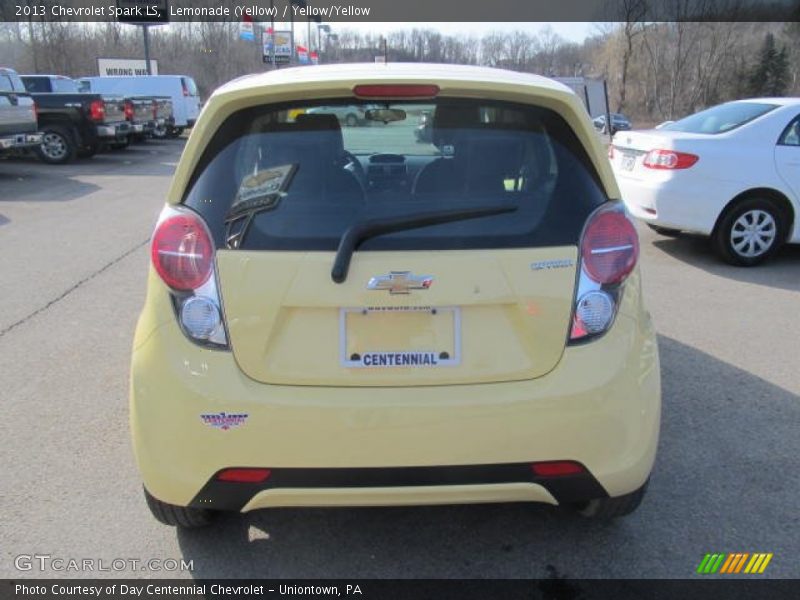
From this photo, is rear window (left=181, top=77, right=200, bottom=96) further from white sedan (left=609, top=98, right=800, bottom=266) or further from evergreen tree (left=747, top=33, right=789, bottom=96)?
evergreen tree (left=747, top=33, right=789, bottom=96)

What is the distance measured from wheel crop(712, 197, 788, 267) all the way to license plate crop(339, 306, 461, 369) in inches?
232

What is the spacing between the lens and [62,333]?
5.16 meters

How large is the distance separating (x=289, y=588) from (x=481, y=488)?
0.85 m

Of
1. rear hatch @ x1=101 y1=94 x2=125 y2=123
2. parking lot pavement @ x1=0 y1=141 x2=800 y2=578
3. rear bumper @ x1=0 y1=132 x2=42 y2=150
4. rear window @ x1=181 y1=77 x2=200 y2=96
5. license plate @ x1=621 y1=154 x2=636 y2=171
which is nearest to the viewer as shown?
parking lot pavement @ x1=0 y1=141 x2=800 y2=578

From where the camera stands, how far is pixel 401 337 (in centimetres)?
230

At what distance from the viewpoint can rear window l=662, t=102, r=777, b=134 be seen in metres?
7.34

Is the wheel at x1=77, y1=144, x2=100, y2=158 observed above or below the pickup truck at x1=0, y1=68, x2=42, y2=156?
below

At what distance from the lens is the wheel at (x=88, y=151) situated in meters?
18.1

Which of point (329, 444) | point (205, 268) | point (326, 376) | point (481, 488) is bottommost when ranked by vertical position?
point (481, 488)

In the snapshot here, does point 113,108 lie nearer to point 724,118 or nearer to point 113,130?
point 113,130

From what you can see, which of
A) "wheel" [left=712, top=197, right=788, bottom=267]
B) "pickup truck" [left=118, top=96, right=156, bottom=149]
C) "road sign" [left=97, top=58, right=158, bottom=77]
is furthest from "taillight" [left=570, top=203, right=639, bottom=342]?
"road sign" [left=97, top=58, right=158, bottom=77]

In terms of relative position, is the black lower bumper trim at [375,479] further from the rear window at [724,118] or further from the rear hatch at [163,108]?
the rear hatch at [163,108]

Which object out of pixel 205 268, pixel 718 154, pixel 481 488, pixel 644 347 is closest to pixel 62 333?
pixel 205 268

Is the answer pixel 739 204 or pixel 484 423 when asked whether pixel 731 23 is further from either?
pixel 484 423
